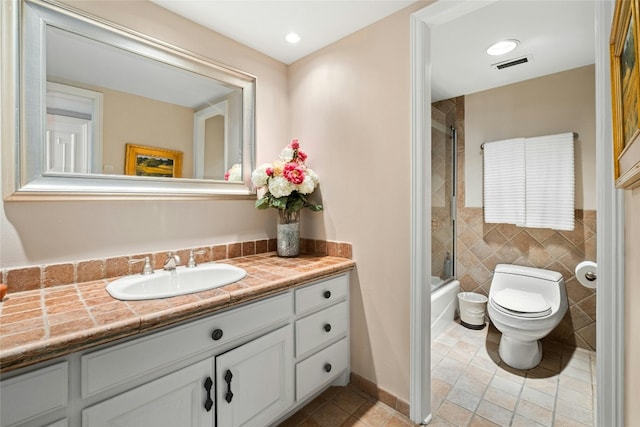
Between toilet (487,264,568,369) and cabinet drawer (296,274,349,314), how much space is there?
3.99ft

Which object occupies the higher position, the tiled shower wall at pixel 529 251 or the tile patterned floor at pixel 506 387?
the tiled shower wall at pixel 529 251

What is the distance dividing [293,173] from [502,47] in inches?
66.4

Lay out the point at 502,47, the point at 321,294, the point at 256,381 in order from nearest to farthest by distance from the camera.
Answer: the point at 256,381
the point at 321,294
the point at 502,47

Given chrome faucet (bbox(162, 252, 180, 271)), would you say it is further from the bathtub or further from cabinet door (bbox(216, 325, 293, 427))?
the bathtub

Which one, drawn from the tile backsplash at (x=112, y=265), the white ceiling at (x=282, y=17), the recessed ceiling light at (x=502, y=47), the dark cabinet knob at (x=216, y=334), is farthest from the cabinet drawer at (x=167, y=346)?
the recessed ceiling light at (x=502, y=47)

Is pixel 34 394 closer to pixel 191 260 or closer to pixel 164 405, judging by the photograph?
pixel 164 405

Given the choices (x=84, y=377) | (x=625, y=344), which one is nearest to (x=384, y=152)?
(x=625, y=344)

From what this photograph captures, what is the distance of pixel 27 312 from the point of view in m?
0.94

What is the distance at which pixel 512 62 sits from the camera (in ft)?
7.14

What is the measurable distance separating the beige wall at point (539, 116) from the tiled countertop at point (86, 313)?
2.27 m

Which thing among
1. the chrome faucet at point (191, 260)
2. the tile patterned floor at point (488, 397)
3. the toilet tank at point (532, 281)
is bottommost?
the tile patterned floor at point (488, 397)

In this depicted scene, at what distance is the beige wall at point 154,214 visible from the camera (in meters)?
1.18

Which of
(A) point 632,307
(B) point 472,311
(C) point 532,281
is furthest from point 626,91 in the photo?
(B) point 472,311

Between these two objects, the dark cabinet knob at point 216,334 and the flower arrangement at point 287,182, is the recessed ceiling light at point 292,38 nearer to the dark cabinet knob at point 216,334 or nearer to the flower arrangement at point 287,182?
the flower arrangement at point 287,182
